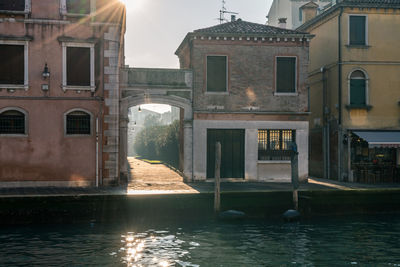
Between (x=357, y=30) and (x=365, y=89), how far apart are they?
3.10 m

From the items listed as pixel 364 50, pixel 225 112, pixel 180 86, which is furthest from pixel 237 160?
pixel 364 50

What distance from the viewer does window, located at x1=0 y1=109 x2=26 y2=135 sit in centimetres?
2067

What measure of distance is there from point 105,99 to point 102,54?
2.01m

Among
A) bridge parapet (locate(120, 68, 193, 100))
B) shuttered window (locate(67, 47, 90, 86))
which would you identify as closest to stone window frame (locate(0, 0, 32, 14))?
shuttered window (locate(67, 47, 90, 86))

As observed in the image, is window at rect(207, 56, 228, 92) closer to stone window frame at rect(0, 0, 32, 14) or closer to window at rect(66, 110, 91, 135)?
window at rect(66, 110, 91, 135)

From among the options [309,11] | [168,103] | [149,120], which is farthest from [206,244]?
[149,120]

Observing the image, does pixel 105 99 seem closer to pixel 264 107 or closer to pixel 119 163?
pixel 119 163

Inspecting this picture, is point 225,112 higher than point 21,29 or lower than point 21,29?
lower

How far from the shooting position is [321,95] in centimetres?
2697

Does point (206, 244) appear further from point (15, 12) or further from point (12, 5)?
point (12, 5)

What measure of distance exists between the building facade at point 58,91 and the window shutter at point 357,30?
11.9 metres

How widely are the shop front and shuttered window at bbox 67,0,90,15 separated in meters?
14.2

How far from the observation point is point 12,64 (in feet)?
68.0

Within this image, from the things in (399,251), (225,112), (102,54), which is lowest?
(399,251)
